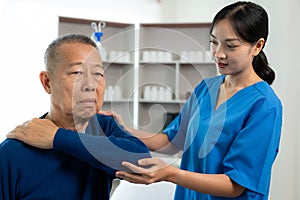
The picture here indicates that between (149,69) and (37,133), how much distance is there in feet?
0.89

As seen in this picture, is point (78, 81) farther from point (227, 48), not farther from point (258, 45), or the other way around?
point (258, 45)

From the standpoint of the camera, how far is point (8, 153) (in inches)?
33.0

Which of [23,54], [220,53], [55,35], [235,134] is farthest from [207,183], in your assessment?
[23,54]

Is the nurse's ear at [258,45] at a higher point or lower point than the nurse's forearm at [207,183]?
higher

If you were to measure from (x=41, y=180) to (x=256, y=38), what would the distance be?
67 cm

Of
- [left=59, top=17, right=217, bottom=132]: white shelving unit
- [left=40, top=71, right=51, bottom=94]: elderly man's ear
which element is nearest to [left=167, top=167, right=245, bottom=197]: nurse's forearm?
[left=59, top=17, right=217, bottom=132]: white shelving unit

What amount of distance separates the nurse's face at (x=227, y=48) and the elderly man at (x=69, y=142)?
1.15 feet

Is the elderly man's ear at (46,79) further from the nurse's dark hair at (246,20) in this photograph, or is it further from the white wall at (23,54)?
the white wall at (23,54)

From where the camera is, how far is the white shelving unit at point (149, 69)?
2.50 feet

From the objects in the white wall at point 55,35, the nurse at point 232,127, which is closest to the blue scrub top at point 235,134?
the nurse at point 232,127

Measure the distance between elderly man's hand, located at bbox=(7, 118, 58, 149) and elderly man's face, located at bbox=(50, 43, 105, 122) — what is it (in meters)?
0.06

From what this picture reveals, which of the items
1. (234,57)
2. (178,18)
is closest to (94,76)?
(234,57)

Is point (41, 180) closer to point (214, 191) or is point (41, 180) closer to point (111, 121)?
point (111, 121)

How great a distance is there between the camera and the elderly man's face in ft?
2.56
